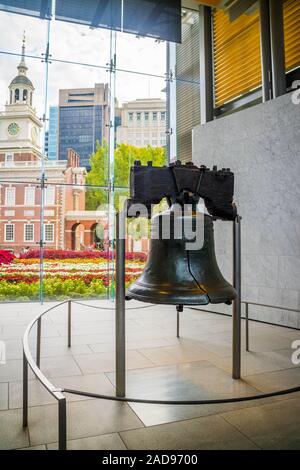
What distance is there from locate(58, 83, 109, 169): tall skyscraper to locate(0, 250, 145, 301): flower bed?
8.59 ft

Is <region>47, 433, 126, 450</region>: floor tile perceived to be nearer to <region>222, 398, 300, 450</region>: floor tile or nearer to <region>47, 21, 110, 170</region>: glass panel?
<region>222, 398, 300, 450</region>: floor tile

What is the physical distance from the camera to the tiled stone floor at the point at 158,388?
223cm

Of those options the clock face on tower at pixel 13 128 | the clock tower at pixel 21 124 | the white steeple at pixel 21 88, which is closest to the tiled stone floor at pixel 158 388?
the clock tower at pixel 21 124

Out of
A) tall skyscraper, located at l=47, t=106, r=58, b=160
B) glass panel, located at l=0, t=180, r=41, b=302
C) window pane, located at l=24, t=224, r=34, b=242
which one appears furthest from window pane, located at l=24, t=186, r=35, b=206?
tall skyscraper, located at l=47, t=106, r=58, b=160

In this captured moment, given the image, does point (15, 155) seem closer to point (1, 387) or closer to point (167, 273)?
point (1, 387)

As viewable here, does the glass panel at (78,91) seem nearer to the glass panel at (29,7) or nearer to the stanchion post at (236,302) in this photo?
the glass panel at (29,7)

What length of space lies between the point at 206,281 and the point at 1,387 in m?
2.21

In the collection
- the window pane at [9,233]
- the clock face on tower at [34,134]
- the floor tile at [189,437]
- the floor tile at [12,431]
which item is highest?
the clock face on tower at [34,134]

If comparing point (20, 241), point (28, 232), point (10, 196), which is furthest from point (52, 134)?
point (20, 241)

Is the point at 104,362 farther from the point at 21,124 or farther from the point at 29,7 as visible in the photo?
the point at 29,7

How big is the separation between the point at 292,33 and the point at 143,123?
4.45m

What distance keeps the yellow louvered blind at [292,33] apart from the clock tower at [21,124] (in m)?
5.48

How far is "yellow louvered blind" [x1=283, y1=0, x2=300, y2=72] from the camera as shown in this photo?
19.2 ft
